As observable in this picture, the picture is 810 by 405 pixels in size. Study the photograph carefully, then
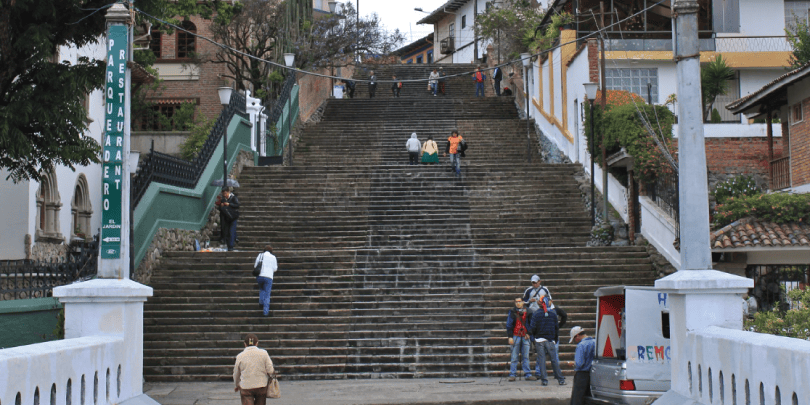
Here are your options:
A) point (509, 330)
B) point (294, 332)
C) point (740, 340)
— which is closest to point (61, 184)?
point (294, 332)

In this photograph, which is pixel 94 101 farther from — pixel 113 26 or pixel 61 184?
pixel 113 26

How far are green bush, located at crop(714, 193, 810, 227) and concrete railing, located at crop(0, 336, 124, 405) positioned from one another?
1309 centimetres

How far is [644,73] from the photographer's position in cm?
3186

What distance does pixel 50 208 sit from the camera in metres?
25.7

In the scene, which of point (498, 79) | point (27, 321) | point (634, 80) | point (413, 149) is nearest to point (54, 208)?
point (27, 321)

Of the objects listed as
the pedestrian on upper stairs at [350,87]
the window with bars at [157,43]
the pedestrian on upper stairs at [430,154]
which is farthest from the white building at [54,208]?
the pedestrian on upper stairs at [350,87]

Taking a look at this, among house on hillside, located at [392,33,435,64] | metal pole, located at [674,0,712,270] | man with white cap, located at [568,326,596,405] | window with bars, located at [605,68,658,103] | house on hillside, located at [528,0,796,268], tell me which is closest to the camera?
metal pole, located at [674,0,712,270]

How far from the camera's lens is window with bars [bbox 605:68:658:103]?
3136cm

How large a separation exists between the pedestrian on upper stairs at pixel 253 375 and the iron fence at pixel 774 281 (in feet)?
35.4

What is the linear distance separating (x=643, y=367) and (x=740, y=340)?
12.4 feet

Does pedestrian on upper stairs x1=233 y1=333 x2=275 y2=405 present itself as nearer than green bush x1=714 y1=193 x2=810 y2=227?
Yes

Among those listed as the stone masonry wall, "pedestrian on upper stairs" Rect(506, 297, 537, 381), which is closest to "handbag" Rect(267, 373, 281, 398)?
"pedestrian on upper stairs" Rect(506, 297, 537, 381)

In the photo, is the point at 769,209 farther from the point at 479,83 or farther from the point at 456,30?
the point at 456,30

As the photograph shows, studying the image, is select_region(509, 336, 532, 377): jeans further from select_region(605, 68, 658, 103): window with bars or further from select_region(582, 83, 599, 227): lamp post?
select_region(605, 68, 658, 103): window with bars
